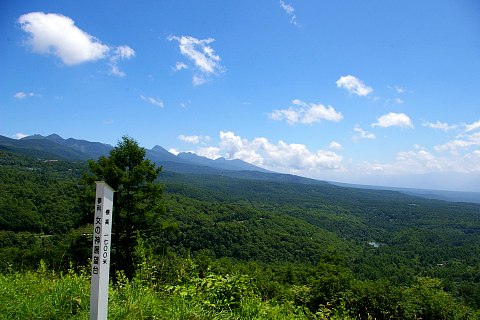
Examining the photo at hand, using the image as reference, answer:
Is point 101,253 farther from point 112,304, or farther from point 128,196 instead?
point 128,196

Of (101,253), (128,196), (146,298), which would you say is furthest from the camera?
(128,196)

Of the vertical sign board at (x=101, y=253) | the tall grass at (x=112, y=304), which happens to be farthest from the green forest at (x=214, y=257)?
the vertical sign board at (x=101, y=253)

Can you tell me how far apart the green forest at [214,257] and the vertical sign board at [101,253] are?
1021 mm

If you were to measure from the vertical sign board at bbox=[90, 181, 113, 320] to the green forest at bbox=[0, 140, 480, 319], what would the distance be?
1021 mm

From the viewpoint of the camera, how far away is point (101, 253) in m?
2.54

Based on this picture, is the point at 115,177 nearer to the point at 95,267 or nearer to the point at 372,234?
the point at 95,267

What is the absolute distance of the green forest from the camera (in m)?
4.07

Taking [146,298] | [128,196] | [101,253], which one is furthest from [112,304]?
[128,196]

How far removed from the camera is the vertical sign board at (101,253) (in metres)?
2.50

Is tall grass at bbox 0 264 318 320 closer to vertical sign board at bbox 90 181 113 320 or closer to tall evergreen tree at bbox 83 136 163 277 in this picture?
vertical sign board at bbox 90 181 113 320

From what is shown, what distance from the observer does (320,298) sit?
19.8 meters

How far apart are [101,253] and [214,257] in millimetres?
43455

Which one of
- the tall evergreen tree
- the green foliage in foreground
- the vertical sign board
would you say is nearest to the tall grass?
the green foliage in foreground

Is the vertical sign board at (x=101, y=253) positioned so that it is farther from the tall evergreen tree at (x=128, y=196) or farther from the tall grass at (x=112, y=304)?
the tall evergreen tree at (x=128, y=196)
